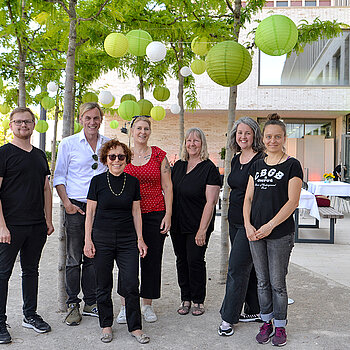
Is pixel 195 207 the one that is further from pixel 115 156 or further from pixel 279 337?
pixel 279 337

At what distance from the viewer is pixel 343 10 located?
22344 millimetres

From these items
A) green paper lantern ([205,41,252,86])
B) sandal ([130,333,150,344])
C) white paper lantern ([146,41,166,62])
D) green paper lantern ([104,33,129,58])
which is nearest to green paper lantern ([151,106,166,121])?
white paper lantern ([146,41,166,62])

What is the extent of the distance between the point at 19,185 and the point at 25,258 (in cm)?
71

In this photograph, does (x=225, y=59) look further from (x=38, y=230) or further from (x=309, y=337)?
(x=309, y=337)

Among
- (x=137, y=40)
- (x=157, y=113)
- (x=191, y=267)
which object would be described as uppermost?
(x=137, y=40)

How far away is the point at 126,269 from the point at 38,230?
36.5 inches

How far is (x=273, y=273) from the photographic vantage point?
3775mm

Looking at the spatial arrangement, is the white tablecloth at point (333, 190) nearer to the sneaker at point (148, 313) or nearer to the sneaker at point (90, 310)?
the sneaker at point (148, 313)

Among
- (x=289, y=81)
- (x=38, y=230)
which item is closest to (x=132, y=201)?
(x=38, y=230)

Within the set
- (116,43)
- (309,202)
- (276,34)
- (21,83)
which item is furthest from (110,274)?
(309,202)

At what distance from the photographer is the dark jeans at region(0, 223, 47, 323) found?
12.8 ft

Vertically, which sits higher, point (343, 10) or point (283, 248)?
point (343, 10)

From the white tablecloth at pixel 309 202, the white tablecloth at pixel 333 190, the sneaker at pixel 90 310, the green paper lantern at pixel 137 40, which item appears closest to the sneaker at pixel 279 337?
the sneaker at pixel 90 310

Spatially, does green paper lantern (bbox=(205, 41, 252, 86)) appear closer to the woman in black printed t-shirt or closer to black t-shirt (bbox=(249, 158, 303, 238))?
the woman in black printed t-shirt
